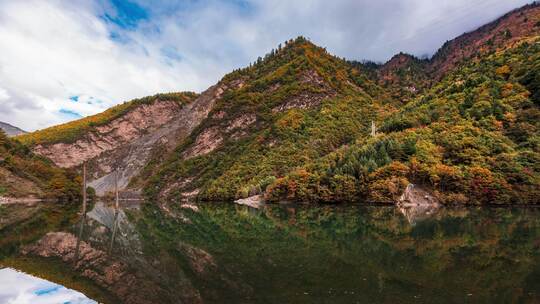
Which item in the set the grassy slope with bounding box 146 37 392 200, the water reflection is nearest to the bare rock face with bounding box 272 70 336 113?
the grassy slope with bounding box 146 37 392 200

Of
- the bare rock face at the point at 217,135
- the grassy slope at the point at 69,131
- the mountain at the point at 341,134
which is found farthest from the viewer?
the grassy slope at the point at 69,131

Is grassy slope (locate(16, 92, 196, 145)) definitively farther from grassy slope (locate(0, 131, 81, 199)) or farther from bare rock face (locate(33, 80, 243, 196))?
grassy slope (locate(0, 131, 81, 199))

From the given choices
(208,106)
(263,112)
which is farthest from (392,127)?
(208,106)

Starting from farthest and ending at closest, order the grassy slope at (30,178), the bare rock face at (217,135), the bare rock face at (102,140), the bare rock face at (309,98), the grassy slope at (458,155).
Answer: the bare rock face at (102,140)
the bare rock face at (217,135)
the bare rock face at (309,98)
the grassy slope at (30,178)
the grassy slope at (458,155)

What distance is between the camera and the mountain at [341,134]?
55969 millimetres

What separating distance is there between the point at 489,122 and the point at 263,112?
2997 inches

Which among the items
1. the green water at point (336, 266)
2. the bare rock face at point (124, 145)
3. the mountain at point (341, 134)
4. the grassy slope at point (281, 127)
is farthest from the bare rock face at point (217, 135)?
the green water at point (336, 266)

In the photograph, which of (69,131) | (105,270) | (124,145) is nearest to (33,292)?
(105,270)

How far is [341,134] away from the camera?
349 ft

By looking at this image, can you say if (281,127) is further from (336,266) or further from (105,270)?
(336,266)

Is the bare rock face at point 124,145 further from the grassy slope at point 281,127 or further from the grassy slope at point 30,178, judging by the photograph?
the grassy slope at point 30,178

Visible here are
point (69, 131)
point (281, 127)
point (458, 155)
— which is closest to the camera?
point (458, 155)

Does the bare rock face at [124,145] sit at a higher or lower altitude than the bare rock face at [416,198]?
higher

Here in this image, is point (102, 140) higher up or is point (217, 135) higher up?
point (102, 140)
